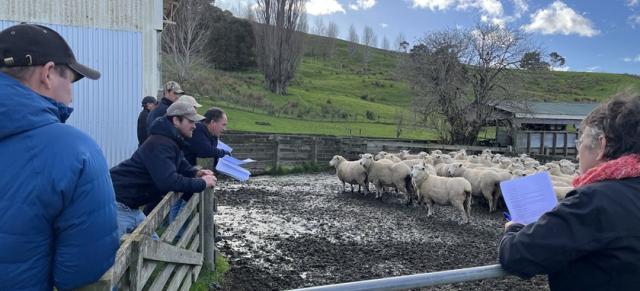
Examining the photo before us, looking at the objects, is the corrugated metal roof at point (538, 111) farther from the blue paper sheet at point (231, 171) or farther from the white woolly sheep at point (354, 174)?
the blue paper sheet at point (231, 171)

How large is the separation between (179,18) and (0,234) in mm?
43196

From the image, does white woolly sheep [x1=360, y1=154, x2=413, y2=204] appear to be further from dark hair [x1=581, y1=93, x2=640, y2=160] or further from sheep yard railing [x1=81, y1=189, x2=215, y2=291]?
dark hair [x1=581, y1=93, x2=640, y2=160]

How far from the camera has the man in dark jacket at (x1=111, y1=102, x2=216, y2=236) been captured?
459cm

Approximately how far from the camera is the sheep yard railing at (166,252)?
3025 mm

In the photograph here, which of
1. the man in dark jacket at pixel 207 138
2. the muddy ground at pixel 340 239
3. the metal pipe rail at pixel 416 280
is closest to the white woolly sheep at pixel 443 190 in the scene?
the muddy ground at pixel 340 239

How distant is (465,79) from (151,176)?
2610cm

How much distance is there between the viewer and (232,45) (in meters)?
57.0

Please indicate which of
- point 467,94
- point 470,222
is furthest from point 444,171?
point 467,94

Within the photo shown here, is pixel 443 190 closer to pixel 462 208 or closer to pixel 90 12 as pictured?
pixel 462 208

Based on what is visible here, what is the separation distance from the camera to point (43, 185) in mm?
1883

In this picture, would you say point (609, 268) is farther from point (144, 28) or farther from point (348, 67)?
point (348, 67)

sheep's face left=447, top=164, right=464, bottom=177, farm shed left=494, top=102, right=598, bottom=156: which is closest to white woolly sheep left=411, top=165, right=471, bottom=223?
sheep's face left=447, top=164, right=464, bottom=177

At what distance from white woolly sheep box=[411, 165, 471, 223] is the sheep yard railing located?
6357 mm

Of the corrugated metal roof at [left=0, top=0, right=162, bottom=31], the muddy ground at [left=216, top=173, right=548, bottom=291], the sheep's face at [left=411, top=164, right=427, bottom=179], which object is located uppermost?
the corrugated metal roof at [left=0, top=0, right=162, bottom=31]
